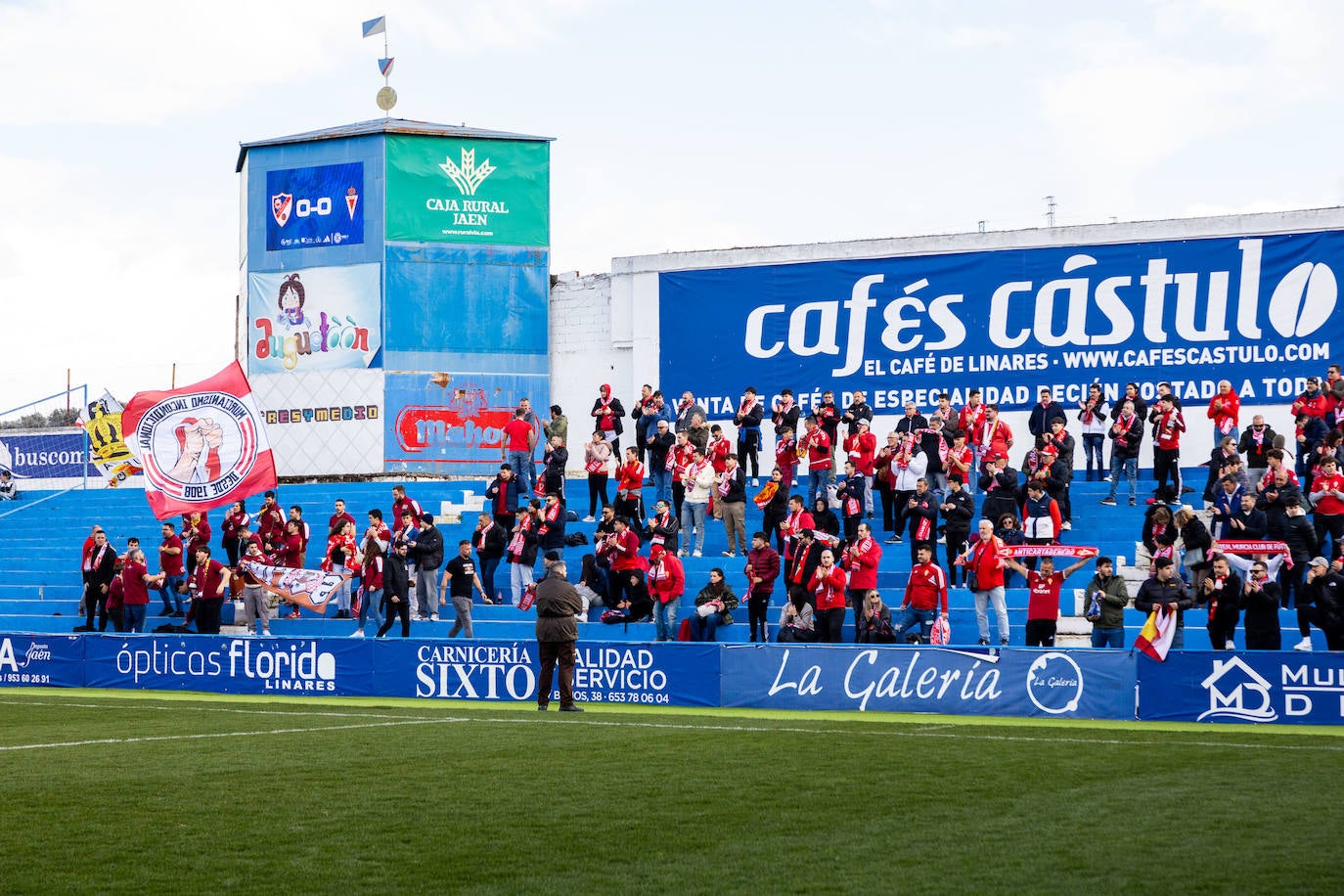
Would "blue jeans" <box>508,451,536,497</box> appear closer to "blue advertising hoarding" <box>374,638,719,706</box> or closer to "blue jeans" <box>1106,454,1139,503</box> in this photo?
"blue advertising hoarding" <box>374,638,719,706</box>

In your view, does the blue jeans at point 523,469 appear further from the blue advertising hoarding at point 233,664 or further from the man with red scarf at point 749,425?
the blue advertising hoarding at point 233,664

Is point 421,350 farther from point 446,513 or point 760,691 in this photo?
point 760,691

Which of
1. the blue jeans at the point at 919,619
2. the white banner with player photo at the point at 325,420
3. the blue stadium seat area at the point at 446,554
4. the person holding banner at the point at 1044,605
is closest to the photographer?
the person holding banner at the point at 1044,605

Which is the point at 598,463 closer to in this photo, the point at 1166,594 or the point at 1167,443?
the point at 1167,443

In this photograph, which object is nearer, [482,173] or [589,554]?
[589,554]

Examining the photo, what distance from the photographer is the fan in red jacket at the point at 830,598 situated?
22.3 meters

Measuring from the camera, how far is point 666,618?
2420cm

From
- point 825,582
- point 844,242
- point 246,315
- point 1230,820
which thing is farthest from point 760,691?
point 246,315

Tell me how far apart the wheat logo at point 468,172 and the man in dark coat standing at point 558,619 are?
69.0 ft

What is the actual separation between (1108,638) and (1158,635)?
183 centimetres

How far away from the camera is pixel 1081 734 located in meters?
17.1

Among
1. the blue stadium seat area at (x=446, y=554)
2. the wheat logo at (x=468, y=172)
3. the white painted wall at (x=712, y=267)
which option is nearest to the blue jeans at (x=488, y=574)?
the blue stadium seat area at (x=446, y=554)

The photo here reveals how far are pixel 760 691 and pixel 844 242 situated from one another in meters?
16.6

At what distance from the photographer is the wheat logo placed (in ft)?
126
